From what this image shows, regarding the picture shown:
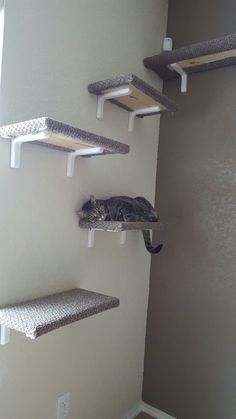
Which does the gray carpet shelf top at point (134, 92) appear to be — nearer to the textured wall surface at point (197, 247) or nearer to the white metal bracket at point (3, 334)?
the textured wall surface at point (197, 247)

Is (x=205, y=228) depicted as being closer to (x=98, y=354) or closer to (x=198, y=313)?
(x=198, y=313)

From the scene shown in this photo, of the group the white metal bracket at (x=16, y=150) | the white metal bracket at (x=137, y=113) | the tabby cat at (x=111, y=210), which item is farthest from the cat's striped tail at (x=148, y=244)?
the white metal bracket at (x=16, y=150)

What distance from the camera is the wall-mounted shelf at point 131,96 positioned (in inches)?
52.1

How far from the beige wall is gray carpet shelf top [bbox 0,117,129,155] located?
7 cm

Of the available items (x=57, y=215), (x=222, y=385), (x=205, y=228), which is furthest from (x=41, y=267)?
(x=222, y=385)

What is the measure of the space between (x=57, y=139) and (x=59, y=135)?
0.09 metres

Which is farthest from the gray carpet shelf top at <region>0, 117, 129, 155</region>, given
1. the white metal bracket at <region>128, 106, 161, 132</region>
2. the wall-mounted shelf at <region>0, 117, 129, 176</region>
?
the white metal bracket at <region>128, 106, 161, 132</region>

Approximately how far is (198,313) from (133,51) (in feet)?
5.02

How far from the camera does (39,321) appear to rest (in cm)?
97

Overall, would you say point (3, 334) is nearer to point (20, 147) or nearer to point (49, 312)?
point (49, 312)

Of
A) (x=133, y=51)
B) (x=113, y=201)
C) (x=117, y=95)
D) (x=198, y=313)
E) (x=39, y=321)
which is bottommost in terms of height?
(x=198, y=313)

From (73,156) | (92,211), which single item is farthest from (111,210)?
(73,156)

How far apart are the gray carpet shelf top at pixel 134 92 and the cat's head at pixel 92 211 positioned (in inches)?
19.5

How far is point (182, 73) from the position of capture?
1805mm
